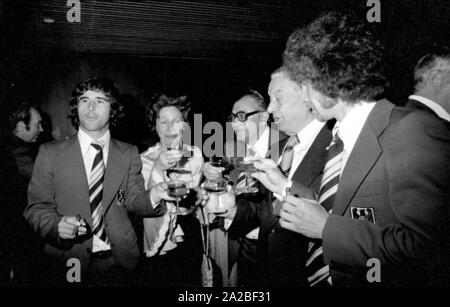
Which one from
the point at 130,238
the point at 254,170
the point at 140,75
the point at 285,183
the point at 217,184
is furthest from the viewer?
the point at 140,75

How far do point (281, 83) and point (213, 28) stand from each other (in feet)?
6.88

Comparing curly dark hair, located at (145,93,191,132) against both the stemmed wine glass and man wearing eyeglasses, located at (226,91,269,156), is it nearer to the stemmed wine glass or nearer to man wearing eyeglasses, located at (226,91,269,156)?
man wearing eyeglasses, located at (226,91,269,156)

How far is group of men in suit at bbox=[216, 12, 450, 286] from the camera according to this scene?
99 cm

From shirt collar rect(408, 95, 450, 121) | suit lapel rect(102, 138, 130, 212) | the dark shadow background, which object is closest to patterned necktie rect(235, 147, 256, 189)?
suit lapel rect(102, 138, 130, 212)

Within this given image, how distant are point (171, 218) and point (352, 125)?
63.1 inches

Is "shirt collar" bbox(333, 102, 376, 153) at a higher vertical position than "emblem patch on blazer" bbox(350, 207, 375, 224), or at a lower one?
higher

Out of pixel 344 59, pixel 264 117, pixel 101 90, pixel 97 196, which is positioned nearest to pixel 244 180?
pixel 264 117

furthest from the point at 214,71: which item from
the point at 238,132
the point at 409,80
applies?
the point at 409,80

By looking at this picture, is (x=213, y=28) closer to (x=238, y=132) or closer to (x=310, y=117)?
(x=238, y=132)

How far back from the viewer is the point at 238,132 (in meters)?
2.75

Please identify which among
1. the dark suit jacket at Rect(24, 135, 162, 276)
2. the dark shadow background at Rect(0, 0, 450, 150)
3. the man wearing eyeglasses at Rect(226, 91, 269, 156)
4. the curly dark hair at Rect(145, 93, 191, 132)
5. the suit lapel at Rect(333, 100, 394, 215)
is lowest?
the dark suit jacket at Rect(24, 135, 162, 276)

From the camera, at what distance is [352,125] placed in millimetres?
1272

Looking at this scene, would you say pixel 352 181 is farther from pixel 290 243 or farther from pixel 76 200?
pixel 76 200

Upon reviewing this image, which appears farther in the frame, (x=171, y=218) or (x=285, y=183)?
(x=171, y=218)
